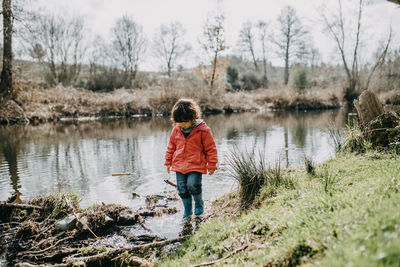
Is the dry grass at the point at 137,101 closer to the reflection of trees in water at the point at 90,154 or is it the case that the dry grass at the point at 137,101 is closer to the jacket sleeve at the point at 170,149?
the reflection of trees in water at the point at 90,154

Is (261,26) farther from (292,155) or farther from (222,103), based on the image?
(292,155)

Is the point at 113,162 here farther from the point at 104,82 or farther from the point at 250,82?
the point at 250,82

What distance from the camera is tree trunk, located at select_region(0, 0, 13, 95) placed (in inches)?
699

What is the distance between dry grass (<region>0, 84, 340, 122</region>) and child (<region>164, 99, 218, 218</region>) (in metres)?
19.7

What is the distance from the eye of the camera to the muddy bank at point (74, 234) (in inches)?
139

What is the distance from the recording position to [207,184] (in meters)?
6.52

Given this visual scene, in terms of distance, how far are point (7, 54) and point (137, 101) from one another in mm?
9962

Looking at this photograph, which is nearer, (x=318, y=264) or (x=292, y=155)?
(x=318, y=264)

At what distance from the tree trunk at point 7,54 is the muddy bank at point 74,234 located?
17.2 m

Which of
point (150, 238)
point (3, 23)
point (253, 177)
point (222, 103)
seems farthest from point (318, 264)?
point (222, 103)

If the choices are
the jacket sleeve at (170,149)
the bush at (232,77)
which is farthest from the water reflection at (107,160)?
the bush at (232,77)

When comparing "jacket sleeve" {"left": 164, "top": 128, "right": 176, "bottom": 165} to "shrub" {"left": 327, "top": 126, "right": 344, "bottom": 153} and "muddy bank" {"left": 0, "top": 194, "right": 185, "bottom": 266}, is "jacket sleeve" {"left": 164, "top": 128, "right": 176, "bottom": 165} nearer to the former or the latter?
"muddy bank" {"left": 0, "top": 194, "right": 185, "bottom": 266}

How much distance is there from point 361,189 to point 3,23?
70.0 ft

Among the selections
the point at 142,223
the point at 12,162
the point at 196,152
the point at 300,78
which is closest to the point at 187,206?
the point at 142,223
